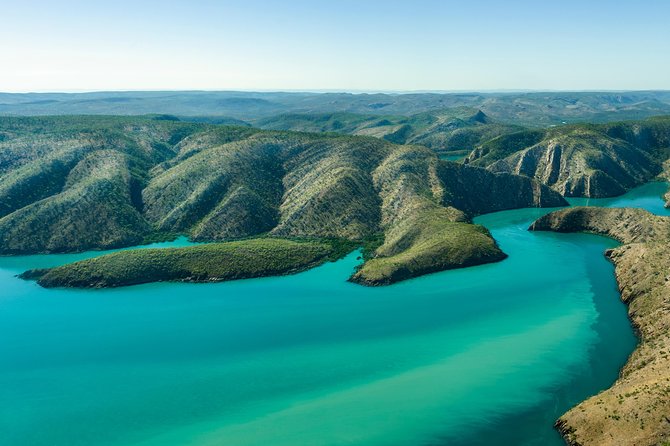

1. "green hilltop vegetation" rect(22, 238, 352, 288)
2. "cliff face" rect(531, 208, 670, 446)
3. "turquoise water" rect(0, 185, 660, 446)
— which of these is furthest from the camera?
"green hilltop vegetation" rect(22, 238, 352, 288)

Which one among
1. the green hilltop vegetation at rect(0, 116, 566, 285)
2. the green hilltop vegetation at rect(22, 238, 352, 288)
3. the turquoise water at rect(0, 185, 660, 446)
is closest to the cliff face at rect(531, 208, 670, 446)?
the turquoise water at rect(0, 185, 660, 446)

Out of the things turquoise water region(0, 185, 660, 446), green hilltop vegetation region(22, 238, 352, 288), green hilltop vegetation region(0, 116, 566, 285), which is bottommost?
turquoise water region(0, 185, 660, 446)

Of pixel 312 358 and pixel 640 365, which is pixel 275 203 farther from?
pixel 640 365

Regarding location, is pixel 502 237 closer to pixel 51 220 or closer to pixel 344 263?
pixel 344 263

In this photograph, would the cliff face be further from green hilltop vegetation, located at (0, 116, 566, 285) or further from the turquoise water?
green hilltop vegetation, located at (0, 116, 566, 285)

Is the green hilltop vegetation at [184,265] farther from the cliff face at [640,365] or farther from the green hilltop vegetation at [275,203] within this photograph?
the cliff face at [640,365]

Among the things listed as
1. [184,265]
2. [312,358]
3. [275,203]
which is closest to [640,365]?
[312,358]

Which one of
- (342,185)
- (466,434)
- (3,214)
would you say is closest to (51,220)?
(3,214)
